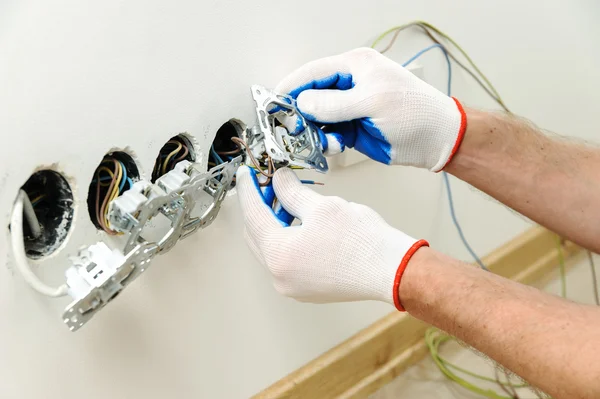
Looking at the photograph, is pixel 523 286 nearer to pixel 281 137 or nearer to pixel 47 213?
pixel 281 137

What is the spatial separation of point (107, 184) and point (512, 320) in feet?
1.77

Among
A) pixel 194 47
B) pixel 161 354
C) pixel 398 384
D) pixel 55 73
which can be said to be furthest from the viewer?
pixel 398 384

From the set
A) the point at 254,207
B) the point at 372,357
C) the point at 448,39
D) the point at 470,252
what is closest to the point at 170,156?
the point at 254,207

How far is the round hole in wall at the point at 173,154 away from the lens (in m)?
0.74

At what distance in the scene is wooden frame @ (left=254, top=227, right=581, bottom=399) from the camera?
1068 millimetres

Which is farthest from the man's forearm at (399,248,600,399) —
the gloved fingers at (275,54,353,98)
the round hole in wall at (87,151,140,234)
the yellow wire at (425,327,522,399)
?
the yellow wire at (425,327,522,399)

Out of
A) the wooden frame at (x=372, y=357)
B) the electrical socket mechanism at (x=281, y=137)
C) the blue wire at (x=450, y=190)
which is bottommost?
the wooden frame at (x=372, y=357)

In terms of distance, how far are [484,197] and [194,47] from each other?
859mm

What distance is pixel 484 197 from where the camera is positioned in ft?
4.19

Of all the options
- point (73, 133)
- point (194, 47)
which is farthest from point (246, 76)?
point (73, 133)

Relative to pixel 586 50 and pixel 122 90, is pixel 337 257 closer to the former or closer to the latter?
pixel 122 90

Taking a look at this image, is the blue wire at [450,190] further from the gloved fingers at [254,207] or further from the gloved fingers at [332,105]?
the gloved fingers at [254,207]

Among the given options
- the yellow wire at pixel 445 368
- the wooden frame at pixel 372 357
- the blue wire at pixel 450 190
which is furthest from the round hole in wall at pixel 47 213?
the yellow wire at pixel 445 368

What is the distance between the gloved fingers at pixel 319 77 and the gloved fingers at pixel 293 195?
0.41 ft
